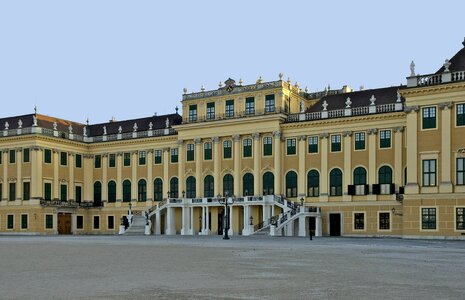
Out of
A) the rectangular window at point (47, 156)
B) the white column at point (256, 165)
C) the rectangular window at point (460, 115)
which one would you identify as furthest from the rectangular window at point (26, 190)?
the rectangular window at point (460, 115)

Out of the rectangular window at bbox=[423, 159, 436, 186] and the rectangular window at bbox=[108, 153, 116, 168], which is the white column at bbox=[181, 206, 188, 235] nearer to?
the rectangular window at bbox=[108, 153, 116, 168]

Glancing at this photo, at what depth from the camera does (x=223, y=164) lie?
233ft

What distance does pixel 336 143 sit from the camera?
64.8m

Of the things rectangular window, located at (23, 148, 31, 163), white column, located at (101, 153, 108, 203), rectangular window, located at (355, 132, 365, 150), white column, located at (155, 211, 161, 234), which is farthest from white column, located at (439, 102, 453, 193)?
rectangular window, located at (23, 148, 31, 163)

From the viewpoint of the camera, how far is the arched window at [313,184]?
6544 centimetres

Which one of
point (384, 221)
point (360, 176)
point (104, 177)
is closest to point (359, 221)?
point (384, 221)

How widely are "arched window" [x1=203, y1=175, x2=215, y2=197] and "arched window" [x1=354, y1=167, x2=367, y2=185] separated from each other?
1650 centimetres

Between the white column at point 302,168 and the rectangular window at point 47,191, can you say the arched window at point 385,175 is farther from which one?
the rectangular window at point 47,191

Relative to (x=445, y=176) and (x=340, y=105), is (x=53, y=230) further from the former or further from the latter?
(x=445, y=176)

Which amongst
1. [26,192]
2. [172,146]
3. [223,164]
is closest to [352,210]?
[223,164]

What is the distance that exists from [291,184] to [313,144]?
4792 millimetres

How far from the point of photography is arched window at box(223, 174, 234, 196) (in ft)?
231

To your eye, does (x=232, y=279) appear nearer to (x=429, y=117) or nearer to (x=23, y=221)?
(x=429, y=117)

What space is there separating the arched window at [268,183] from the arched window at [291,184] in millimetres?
1609
